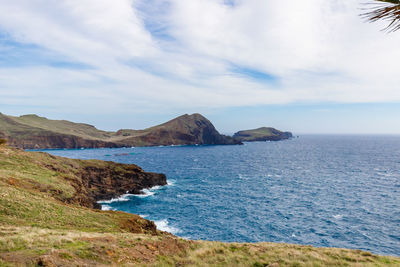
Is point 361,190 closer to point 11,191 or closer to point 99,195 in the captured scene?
point 99,195

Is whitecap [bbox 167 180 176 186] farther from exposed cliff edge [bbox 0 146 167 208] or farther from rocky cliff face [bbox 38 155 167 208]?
exposed cliff edge [bbox 0 146 167 208]

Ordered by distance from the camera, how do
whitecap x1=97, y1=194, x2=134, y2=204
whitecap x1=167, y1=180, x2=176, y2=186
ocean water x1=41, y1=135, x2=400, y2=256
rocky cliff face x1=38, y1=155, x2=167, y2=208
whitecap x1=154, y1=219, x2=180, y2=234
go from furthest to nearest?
whitecap x1=167, y1=180, x2=176, y2=186, rocky cliff face x1=38, y1=155, x2=167, y2=208, whitecap x1=97, y1=194, x2=134, y2=204, whitecap x1=154, y1=219, x2=180, y2=234, ocean water x1=41, y1=135, x2=400, y2=256

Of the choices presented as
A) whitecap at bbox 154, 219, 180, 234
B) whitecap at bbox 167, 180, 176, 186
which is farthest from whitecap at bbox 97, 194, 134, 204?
whitecap at bbox 154, 219, 180, 234

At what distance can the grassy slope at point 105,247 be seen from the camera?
14.3m

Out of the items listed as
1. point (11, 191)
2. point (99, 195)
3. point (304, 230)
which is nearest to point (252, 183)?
point (304, 230)

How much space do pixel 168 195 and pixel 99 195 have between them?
61.1 ft

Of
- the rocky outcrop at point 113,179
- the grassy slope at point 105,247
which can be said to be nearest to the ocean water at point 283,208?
the rocky outcrop at point 113,179

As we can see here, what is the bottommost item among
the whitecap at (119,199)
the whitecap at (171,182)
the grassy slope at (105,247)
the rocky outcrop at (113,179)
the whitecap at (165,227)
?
the whitecap at (165,227)

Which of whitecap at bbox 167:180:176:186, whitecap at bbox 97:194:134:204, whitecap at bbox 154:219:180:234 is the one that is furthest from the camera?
whitecap at bbox 167:180:176:186

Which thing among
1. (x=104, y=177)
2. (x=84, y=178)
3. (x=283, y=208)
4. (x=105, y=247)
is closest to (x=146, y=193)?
(x=104, y=177)

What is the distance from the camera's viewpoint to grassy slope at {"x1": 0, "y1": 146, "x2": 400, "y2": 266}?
14.3 m

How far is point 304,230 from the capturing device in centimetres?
4181

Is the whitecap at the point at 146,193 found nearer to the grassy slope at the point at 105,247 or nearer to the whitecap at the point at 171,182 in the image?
the whitecap at the point at 171,182

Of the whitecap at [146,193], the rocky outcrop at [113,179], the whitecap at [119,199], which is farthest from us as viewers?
the whitecap at [146,193]
